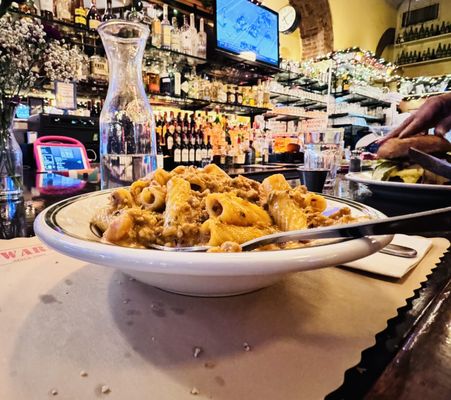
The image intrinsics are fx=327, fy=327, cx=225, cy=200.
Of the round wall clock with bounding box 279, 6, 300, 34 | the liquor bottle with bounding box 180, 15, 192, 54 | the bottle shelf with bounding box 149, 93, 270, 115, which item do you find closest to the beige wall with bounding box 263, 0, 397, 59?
the round wall clock with bounding box 279, 6, 300, 34

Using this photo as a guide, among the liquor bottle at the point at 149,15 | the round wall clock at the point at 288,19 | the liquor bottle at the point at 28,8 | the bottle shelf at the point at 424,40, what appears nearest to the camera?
the liquor bottle at the point at 28,8

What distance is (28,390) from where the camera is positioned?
22cm

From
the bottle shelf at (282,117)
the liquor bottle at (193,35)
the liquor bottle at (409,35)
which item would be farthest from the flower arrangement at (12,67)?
the liquor bottle at (409,35)

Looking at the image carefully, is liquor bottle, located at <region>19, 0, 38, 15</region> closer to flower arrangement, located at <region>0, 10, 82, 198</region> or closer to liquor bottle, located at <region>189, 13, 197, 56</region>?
liquor bottle, located at <region>189, 13, 197, 56</region>

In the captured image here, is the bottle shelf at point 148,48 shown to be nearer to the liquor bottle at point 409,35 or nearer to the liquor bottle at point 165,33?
the liquor bottle at point 165,33

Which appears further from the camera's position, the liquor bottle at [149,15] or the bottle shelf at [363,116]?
the bottle shelf at [363,116]

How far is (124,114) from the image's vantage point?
3.64ft

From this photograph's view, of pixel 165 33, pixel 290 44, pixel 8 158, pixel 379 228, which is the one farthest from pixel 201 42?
pixel 379 228

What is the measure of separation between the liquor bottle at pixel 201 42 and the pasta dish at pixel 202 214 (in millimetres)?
2712

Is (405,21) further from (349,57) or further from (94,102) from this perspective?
(94,102)

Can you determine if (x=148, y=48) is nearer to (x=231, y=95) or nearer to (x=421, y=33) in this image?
(x=231, y=95)

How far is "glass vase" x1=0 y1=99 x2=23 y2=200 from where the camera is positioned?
97 cm

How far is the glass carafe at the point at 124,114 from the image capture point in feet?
3.35

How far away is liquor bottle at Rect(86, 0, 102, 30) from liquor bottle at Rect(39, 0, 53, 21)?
0.25m
